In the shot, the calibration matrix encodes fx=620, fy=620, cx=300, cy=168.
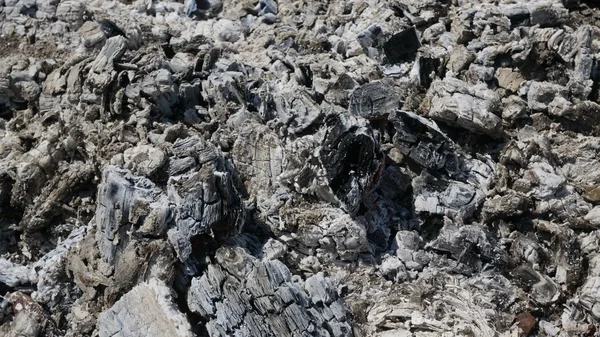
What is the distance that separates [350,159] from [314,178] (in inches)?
12.6

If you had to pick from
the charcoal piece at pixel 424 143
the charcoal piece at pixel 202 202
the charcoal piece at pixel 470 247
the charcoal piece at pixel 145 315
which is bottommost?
the charcoal piece at pixel 145 315

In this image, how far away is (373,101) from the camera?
16.8 feet

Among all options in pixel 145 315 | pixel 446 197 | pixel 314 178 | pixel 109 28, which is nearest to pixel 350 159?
pixel 314 178

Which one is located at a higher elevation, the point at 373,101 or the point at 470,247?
the point at 373,101

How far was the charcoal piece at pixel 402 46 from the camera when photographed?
5738 mm

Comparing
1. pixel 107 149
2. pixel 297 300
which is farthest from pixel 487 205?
pixel 107 149

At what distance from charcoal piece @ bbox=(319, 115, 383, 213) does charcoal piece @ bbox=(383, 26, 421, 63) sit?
1.34 m

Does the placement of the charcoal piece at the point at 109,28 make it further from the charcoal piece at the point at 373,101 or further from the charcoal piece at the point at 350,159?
the charcoal piece at the point at 350,159

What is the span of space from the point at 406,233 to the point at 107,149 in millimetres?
2456

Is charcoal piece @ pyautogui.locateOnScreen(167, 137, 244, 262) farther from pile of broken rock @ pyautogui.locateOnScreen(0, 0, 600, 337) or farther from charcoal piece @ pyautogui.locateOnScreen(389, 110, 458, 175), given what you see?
charcoal piece @ pyautogui.locateOnScreen(389, 110, 458, 175)

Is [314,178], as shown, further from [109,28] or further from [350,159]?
[109,28]

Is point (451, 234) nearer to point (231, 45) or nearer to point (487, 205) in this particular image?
point (487, 205)

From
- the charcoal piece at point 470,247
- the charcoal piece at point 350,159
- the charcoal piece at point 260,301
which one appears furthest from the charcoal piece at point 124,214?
the charcoal piece at point 470,247

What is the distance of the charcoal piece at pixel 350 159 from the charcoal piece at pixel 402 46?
1.34 metres
